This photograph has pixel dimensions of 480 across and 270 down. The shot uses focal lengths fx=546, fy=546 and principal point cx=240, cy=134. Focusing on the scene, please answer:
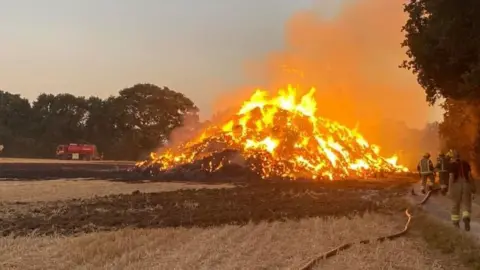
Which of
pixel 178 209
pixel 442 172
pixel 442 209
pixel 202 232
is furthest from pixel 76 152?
pixel 202 232

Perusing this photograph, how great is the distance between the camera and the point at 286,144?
41.1 metres

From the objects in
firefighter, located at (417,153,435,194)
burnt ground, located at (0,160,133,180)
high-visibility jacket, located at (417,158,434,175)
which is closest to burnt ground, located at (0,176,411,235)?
firefighter, located at (417,153,435,194)

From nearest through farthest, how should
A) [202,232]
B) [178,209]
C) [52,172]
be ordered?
[202,232], [178,209], [52,172]

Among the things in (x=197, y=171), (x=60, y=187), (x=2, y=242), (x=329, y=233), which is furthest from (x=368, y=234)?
(x=197, y=171)

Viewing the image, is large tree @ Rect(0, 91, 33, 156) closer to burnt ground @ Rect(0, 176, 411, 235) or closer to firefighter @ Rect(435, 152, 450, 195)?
burnt ground @ Rect(0, 176, 411, 235)

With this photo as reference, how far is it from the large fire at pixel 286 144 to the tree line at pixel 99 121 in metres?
31.0

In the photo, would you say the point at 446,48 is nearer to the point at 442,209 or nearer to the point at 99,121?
the point at 442,209

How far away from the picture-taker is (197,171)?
→ 124 ft

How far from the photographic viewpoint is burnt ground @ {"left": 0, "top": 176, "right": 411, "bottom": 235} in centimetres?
1516

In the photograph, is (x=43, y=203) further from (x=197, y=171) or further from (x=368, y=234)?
(x=197, y=171)

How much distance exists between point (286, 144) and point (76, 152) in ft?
130

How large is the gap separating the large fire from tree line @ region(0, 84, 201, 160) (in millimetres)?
31019

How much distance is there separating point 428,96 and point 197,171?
56.3 feet

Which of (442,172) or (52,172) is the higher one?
(442,172)
